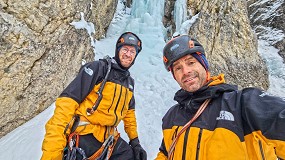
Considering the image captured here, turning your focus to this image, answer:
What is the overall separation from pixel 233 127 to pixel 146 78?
6669 millimetres

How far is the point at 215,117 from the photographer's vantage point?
1426mm

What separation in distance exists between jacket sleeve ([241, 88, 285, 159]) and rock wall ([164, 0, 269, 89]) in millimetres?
8528

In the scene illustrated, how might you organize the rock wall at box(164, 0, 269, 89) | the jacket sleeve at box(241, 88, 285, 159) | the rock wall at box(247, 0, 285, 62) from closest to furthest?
1. the jacket sleeve at box(241, 88, 285, 159)
2. the rock wall at box(164, 0, 269, 89)
3. the rock wall at box(247, 0, 285, 62)

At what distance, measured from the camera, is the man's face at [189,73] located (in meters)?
1.62

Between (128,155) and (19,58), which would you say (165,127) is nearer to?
(128,155)

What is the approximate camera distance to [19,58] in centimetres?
452

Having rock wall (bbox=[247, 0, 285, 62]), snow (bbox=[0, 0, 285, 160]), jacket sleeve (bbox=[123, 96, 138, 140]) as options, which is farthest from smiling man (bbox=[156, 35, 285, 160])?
rock wall (bbox=[247, 0, 285, 62])

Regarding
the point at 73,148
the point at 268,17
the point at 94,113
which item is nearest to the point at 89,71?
the point at 94,113

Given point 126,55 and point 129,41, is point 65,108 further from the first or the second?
point 129,41

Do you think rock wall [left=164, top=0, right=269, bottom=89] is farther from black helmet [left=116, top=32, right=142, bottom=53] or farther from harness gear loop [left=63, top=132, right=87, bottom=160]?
harness gear loop [left=63, top=132, right=87, bottom=160]

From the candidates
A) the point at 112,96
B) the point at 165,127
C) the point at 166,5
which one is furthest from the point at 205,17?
the point at 165,127

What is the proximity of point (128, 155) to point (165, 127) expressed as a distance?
126 centimetres

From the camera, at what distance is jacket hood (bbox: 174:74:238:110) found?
1487mm

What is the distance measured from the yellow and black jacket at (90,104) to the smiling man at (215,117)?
103 cm
